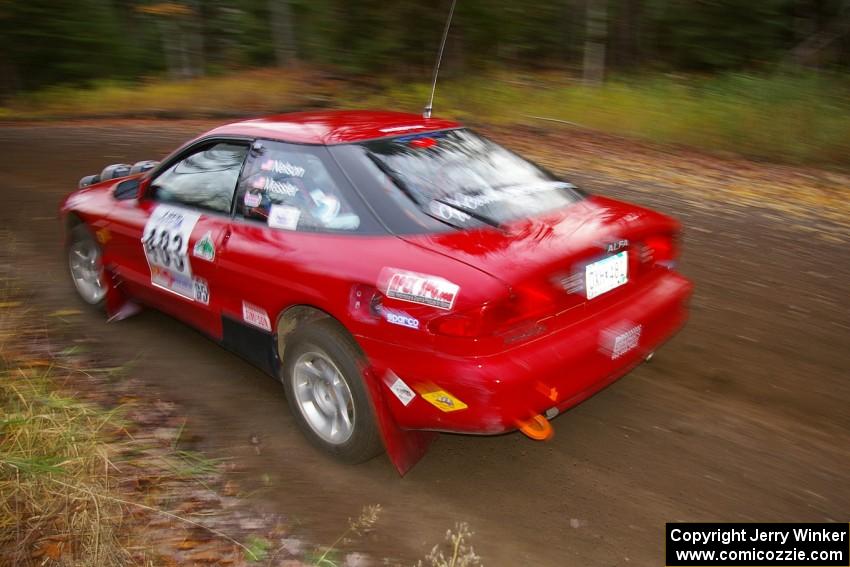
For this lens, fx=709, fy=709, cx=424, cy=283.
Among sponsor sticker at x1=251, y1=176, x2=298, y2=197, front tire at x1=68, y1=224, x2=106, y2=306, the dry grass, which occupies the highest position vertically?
sponsor sticker at x1=251, y1=176, x2=298, y2=197

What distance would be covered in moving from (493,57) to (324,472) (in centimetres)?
1269

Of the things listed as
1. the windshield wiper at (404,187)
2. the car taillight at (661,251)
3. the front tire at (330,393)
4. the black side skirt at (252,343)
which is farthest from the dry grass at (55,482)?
the car taillight at (661,251)

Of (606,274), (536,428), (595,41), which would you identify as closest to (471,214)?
(606,274)

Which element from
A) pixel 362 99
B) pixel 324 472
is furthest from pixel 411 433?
pixel 362 99

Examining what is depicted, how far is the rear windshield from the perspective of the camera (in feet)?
11.0

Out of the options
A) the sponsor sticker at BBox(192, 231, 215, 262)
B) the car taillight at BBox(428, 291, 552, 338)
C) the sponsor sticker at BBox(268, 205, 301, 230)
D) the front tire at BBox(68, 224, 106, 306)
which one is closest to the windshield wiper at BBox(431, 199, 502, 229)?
the car taillight at BBox(428, 291, 552, 338)

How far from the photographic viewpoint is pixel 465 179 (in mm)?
3619

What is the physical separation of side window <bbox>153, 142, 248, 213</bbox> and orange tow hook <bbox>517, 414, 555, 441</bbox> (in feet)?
6.52

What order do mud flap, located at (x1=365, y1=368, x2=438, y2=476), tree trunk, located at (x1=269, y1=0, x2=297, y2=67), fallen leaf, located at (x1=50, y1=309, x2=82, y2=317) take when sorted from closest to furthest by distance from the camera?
mud flap, located at (x1=365, y1=368, x2=438, y2=476) < fallen leaf, located at (x1=50, y1=309, x2=82, y2=317) < tree trunk, located at (x1=269, y1=0, x2=297, y2=67)

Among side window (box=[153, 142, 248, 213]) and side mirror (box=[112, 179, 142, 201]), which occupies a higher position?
side window (box=[153, 142, 248, 213])

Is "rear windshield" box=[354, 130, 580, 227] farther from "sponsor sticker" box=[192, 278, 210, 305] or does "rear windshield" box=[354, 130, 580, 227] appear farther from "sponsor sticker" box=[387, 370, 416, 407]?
"sponsor sticker" box=[192, 278, 210, 305]

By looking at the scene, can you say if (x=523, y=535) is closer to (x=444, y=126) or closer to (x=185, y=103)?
(x=444, y=126)

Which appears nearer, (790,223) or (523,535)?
(523,535)

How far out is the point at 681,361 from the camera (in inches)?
171
